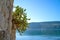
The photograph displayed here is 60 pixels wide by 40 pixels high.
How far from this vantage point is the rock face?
9305 millimetres

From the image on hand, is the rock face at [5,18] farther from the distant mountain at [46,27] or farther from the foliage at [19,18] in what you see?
the distant mountain at [46,27]

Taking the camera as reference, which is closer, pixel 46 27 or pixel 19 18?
pixel 19 18

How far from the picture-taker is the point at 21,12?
11.9 metres

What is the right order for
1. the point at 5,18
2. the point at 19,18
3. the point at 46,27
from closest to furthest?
1. the point at 5,18
2. the point at 19,18
3. the point at 46,27

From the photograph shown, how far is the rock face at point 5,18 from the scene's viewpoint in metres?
9.30

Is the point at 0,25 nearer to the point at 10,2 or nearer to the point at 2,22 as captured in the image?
the point at 2,22

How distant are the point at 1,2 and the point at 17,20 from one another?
110 inches

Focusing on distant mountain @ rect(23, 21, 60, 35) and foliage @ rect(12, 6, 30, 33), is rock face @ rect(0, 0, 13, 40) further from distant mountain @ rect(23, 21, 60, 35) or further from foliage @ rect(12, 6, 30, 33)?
distant mountain @ rect(23, 21, 60, 35)

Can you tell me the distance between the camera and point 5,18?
384 inches

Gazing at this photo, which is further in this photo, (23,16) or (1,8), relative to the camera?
(23,16)

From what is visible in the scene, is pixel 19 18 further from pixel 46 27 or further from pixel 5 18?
pixel 46 27

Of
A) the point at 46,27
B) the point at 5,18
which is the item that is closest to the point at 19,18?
the point at 5,18

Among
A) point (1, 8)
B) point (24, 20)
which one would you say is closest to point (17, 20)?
point (24, 20)

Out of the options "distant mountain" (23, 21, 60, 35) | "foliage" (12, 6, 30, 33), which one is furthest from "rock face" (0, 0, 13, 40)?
"distant mountain" (23, 21, 60, 35)
